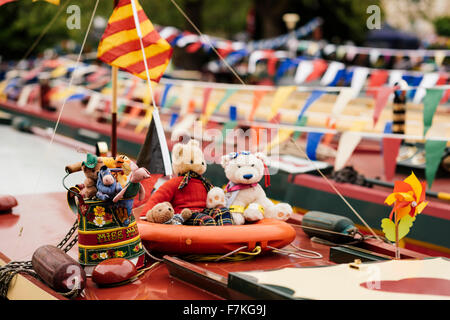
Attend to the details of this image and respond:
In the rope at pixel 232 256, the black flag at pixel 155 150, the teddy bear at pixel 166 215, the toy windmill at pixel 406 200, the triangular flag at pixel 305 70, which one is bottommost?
the rope at pixel 232 256

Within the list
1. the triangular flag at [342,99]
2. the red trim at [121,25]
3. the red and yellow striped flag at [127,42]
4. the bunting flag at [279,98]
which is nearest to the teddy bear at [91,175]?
the red and yellow striped flag at [127,42]

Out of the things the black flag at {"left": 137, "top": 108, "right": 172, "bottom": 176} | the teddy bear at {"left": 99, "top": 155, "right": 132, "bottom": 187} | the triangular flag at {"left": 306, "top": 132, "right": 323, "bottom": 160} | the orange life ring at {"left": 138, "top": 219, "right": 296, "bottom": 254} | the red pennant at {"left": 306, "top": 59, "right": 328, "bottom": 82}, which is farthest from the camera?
the red pennant at {"left": 306, "top": 59, "right": 328, "bottom": 82}

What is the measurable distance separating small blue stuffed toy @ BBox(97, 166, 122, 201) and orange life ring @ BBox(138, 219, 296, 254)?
1.62ft

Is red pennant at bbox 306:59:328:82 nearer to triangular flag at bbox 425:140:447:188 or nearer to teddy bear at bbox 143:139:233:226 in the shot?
triangular flag at bbox 425:140:447:188

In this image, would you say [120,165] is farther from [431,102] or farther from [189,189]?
[431,102]

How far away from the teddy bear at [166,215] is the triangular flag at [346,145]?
253 centimetres

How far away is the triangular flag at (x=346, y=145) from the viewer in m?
5.59

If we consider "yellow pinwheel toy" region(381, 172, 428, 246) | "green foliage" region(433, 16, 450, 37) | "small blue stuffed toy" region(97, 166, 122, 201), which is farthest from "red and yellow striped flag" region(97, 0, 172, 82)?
"green foliage" region(433, 16, 450, 37)

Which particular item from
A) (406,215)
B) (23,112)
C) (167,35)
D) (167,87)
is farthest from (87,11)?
(406,215)

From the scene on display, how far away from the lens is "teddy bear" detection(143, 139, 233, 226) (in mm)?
3748

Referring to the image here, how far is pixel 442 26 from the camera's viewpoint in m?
27.6

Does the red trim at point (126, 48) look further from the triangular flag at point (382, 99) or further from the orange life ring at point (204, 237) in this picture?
the triangular flag at point (382, 99)

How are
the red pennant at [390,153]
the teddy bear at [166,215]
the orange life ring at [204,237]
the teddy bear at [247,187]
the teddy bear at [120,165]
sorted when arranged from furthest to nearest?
the red pennant at [390,153]
the teddy bear at [247,187]
the teddy bear at [166,215]
the orange life ring at [204,237]
the teddy bear at [120,165]
